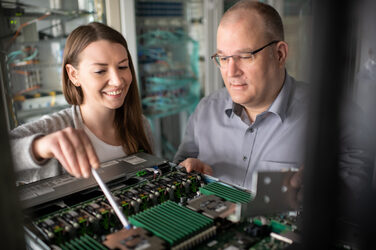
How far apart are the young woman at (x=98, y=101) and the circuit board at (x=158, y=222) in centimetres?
49

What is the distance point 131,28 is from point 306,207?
2.63 meters

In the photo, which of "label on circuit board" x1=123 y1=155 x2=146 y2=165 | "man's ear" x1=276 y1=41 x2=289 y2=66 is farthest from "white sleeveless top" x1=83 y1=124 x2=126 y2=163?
"man's ear" x1=276 y1=41 x2=289 y2=66

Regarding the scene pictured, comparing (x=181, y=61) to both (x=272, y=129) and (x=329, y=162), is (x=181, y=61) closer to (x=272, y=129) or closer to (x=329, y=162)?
(x=272, y=129)

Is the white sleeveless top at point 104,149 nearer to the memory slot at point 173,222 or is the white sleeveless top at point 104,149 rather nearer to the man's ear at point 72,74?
the man's ear at point 72,74

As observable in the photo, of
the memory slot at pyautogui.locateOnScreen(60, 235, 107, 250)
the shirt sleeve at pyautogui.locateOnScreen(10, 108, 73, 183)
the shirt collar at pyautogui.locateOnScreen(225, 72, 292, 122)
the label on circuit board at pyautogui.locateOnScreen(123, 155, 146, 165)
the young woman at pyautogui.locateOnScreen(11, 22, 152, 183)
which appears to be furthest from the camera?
the shirt collar at pyautogui.locateOnScreen(225, 72, 292, 122)

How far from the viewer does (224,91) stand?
6.66 ft

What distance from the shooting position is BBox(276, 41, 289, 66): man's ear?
1599 millimetres

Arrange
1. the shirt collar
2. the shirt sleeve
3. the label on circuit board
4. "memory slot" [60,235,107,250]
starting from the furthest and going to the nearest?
the shirt collar < the shirt sleeve < the label on circuit board < "memory slot" [60,235,107,250]

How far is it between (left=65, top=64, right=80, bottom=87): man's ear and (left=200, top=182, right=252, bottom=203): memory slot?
1.00 metres

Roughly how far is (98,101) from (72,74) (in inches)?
8.1

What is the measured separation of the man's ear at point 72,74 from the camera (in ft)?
5.30

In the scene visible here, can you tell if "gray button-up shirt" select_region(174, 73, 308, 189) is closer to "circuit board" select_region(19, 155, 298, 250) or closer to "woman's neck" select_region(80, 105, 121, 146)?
"woman's neck" select_region(80, 105, 121, 146)

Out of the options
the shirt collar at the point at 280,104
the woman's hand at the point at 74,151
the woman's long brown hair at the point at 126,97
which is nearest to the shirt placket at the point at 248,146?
the shirt collar at the point at 280,104

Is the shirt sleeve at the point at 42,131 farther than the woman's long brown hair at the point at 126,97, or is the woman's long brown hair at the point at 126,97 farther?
the woman's long brown hair at the point at 126,97
